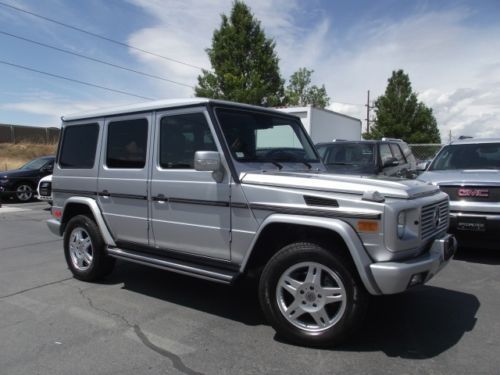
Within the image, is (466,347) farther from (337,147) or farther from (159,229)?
(337,147)

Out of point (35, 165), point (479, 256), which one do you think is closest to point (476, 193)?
point (479, 256)

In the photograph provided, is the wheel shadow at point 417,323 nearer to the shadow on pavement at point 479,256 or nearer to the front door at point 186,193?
the front door at point 186,193

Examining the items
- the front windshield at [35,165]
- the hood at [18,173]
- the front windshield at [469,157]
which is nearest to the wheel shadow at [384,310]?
the front windshield at [469,157]

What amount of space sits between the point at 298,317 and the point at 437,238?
144 centimetres

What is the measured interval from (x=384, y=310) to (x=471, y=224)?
264 cm

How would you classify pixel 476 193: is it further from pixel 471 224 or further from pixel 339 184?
pixel 339 184

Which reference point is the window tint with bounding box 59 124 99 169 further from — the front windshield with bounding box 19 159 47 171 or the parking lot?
the front windshield with bounding box 19 159 47 171

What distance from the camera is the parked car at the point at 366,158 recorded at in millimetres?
9281

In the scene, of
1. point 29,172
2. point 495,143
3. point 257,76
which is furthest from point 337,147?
point 257,76

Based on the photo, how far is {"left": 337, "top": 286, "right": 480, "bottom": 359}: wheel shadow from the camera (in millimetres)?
3713

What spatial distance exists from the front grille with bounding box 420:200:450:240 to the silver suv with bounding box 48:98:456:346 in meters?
0.02

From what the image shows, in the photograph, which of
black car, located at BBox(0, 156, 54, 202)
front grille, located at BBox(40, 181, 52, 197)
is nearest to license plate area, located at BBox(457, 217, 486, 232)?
front grille, located at BBox(40, 181, 52, 197)

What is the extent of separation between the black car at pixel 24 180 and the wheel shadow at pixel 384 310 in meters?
11.9

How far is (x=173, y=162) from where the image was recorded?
4672mm
